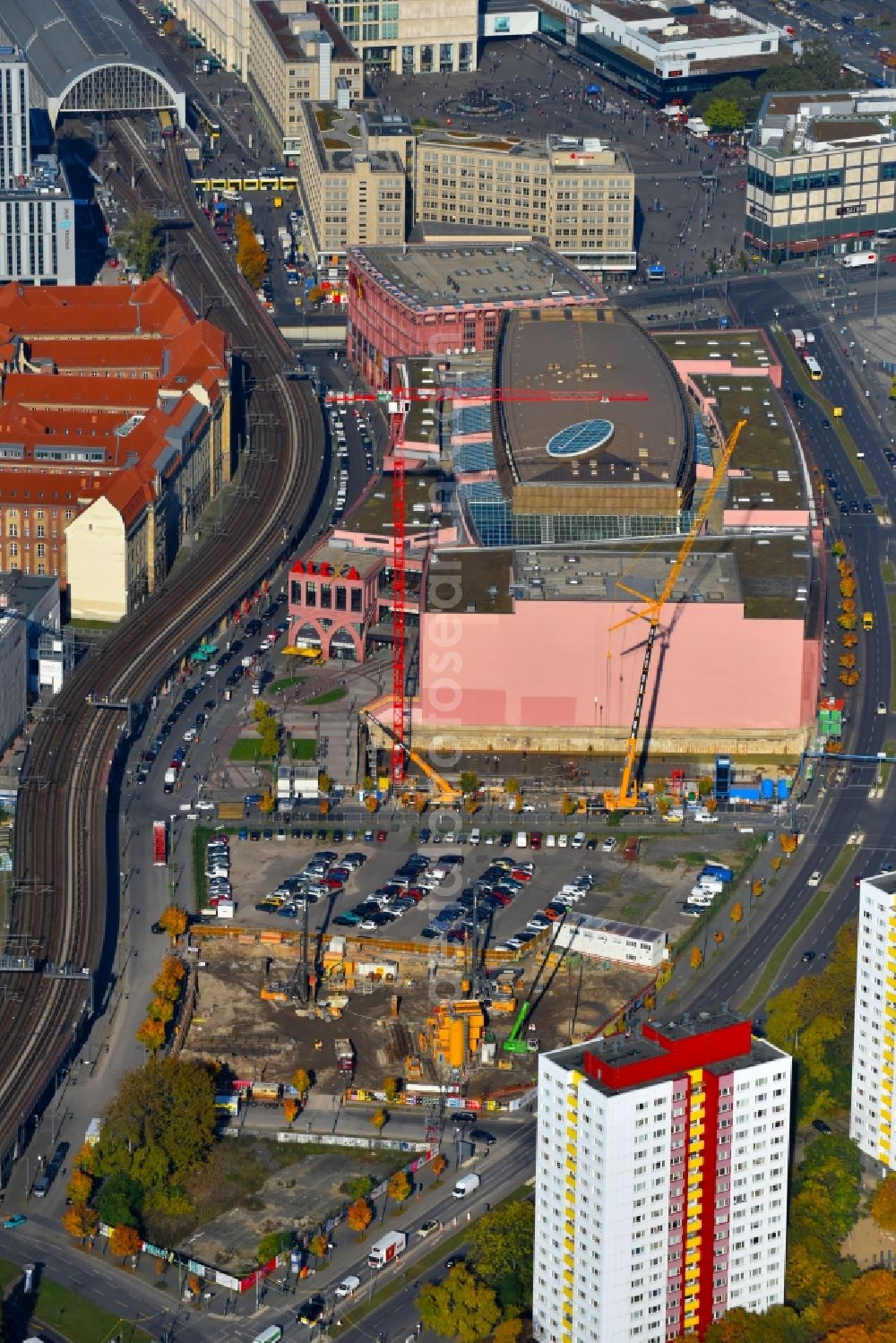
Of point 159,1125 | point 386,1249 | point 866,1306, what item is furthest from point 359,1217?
point 866,1306

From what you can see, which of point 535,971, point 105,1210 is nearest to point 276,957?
point 535,971

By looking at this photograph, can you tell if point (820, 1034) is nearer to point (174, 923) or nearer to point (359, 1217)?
point (359, 1217)

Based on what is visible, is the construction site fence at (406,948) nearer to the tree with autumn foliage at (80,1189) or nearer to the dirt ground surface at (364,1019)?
the dirt ground surface at (364,1019)

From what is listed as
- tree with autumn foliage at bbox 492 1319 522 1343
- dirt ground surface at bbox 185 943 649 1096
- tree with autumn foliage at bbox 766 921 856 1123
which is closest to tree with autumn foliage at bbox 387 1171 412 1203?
dirt ground surface at bbox 185 943 649 1096

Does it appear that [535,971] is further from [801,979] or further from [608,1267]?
[608,1267]

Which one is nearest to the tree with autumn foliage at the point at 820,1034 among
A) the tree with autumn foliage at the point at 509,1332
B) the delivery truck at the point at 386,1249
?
the delivery truck at the point at 386,1249

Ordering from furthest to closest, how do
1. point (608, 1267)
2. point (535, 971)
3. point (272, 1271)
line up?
point (535, 971)
point (272, 1271)
point (608, 1267)

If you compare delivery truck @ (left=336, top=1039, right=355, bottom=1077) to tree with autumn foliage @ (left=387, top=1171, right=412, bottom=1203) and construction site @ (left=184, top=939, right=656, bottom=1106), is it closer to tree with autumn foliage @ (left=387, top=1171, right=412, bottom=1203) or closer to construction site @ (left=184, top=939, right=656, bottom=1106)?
construction site @ (left=184, top=939, right=656, bottom=1106)
